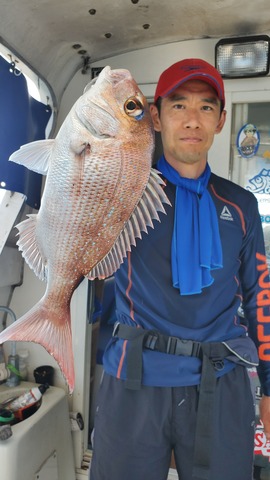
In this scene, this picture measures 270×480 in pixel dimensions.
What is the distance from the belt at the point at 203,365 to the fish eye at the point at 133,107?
88 centimetres

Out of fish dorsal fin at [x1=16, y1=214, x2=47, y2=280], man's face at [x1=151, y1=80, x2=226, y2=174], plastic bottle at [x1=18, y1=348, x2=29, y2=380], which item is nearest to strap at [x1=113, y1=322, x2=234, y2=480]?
fish dorsal fin at [x1=16, y1=214, x2=47, y2=280]

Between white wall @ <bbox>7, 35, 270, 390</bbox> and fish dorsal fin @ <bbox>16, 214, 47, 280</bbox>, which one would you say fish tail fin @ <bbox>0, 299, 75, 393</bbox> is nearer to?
fish dorsal fin @ <bbox>16, 214, 47, 280</bbox>

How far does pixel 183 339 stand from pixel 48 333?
2.02 feet

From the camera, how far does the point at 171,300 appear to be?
1.62 meters

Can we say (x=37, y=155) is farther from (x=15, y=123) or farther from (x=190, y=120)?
(x=15, y=123)

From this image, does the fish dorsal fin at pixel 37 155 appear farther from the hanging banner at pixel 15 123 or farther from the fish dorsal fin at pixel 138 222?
the hanging banner at pixel 15 123

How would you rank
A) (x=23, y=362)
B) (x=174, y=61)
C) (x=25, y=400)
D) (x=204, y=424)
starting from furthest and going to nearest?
1. (x=23, y=362)
2. (x=174, y=61)
3. (x=25, y=400)
4. (x=204, y=424)

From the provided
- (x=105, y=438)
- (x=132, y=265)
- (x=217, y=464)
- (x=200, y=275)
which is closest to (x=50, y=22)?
(x=132, y=265)

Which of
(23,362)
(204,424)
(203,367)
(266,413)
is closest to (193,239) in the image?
(203,367)

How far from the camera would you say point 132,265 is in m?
1.66

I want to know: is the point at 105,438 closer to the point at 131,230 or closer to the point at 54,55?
the point at 131,230

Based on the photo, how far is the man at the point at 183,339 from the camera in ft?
5.13

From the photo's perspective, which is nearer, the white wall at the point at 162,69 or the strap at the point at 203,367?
the strap at the point at 203,367

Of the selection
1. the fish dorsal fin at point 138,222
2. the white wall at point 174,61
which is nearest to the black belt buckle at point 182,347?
the fish dorsal fin at point 138,222
